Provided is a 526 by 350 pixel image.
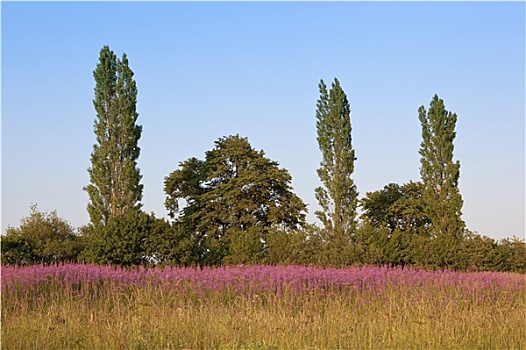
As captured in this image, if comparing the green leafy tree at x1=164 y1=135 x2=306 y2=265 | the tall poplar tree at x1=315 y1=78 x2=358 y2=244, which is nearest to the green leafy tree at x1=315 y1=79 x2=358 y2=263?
the tall poplar tree at x1=315 y1=78 x2=358 y2=244

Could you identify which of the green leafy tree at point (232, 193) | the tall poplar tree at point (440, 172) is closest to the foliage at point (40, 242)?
the green leafy tree at point (232, 193)

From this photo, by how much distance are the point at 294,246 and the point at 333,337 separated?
15332 millimetres

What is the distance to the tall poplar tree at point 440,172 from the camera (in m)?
27.5

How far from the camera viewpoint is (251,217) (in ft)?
105

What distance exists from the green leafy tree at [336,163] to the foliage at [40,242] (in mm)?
9396

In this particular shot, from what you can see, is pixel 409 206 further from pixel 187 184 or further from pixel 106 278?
pixel 106 278

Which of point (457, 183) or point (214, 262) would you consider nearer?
point (214, 262)

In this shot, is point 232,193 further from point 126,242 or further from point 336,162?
point 126,242

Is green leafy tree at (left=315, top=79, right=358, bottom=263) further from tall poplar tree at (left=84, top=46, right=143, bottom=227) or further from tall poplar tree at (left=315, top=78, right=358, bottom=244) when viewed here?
tall poplar tree at (left=84, top=46, right=143, bottom=227)

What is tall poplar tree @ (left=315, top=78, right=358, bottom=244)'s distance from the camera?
85.3 feet

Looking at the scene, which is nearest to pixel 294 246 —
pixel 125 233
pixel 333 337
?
pixel 125 233

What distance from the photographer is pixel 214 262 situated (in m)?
21.1

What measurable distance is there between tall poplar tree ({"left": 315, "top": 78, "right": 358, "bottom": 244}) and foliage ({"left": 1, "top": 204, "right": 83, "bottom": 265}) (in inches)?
370

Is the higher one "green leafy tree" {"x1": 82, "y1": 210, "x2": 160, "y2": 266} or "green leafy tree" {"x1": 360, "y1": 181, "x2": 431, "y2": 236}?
"green leafy tree" {"x1": 360, "y1": 181, "x2": 431, "y2": 236}
